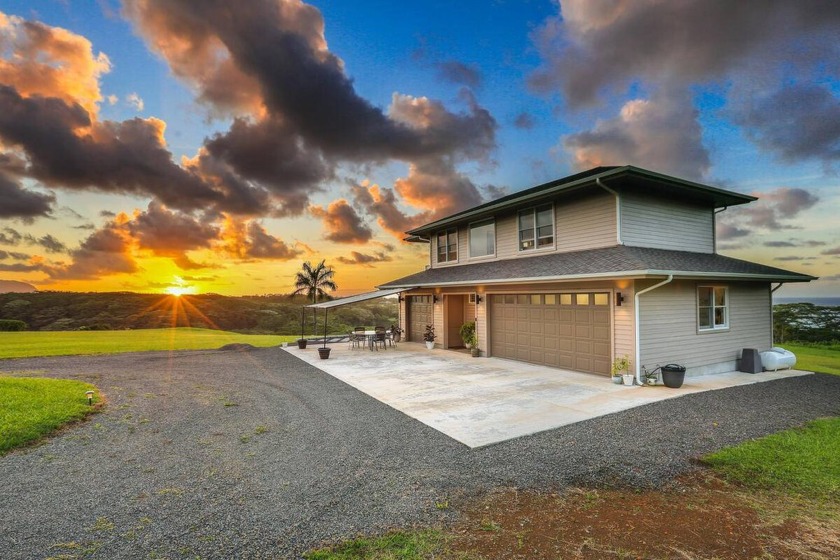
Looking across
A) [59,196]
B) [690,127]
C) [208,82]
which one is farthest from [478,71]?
[59,196]

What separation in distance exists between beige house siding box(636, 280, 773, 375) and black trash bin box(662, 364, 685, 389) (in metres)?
0.41

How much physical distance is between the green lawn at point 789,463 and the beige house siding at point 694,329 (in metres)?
3.63

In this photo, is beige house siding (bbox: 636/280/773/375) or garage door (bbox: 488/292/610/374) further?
garage door (bbox: 488/292/610/374)

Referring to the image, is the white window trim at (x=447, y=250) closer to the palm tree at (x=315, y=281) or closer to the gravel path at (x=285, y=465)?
the gravel path at (x=285, y=465)

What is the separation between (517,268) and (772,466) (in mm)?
8386

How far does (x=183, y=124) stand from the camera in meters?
14.4

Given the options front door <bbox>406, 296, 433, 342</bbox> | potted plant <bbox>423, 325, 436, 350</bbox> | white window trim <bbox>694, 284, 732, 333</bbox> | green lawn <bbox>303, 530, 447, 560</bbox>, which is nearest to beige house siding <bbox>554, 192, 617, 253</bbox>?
white window trim <bbox>694, 284, 732, 333</bbox>

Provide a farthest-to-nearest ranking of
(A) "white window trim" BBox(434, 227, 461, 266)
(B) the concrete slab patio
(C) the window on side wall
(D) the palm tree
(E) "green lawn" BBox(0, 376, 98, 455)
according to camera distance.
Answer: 1. (D) the palm tree
2. (A) "white window trim" BBox(434, 227, 461, 266)
3. (C) the window on side wall
4. (B) the concrete slab patio
5. (E) "green lawn" BBox(0, 376, 98, 455)

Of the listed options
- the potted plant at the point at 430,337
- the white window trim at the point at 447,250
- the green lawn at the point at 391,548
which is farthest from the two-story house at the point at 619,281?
the green lawn at the point at 391,548

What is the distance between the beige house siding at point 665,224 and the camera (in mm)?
10719

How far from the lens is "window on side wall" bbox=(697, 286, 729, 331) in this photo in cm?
1066

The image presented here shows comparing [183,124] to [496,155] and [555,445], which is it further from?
[555,445]

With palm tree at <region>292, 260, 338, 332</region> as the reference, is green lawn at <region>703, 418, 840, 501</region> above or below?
below

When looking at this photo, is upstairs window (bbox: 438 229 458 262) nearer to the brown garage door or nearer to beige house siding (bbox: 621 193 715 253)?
the brown garage door
